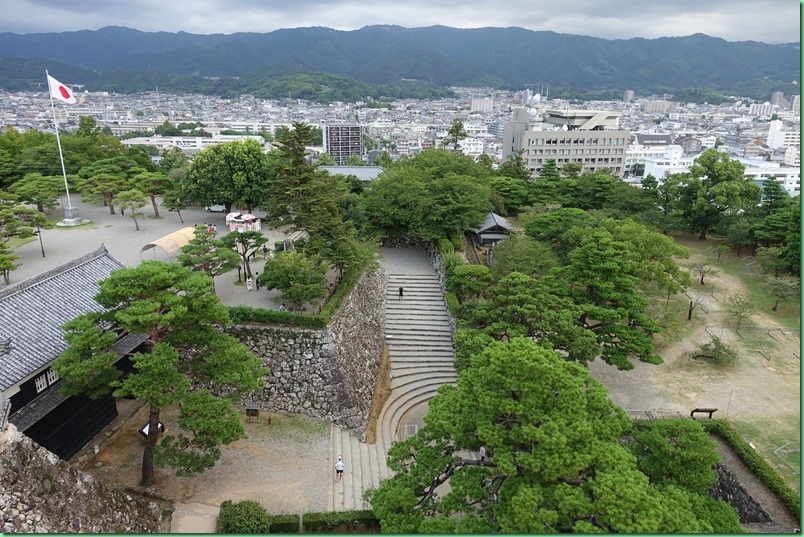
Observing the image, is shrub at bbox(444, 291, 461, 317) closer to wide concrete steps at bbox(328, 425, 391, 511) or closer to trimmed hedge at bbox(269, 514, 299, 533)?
wide concrete steps at bbox(328, 425, 391, 511)

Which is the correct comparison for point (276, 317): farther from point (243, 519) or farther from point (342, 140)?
point (342, 140)

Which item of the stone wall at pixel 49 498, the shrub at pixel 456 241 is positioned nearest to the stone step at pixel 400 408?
the stone wall at pixel 49 498

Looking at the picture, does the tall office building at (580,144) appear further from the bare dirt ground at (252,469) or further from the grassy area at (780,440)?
the bare dirt ground at (252,469)

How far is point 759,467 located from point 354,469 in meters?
9.82

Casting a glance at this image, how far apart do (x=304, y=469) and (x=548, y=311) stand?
7.81m

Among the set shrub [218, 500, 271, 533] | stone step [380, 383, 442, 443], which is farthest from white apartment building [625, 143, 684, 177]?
shrub [218, 500, 271, 533]

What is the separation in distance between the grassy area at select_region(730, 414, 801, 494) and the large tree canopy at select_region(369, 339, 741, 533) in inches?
222

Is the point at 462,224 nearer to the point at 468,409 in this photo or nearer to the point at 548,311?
the point at 548,311

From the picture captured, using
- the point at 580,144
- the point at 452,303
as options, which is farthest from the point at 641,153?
the point at 452,303

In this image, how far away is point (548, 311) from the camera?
13703 mm

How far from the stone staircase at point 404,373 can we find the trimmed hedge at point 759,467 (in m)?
8.04

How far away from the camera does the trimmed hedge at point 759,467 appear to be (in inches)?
409

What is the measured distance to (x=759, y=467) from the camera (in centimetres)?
1143

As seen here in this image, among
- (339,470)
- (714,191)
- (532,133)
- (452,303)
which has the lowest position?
(339,470)
